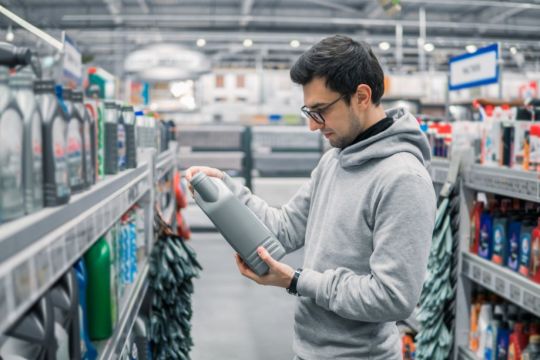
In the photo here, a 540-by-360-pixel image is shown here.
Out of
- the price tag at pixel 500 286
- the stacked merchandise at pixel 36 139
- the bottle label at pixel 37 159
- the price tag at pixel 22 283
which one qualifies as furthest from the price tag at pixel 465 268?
the price tag at pixel 22 283

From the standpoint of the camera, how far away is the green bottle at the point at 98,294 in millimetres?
1702

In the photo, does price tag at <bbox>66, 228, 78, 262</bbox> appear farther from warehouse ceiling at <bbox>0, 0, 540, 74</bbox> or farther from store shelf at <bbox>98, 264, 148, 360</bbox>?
warehouse ceiling at <bbox>0, 0, 540, 74</bbox>

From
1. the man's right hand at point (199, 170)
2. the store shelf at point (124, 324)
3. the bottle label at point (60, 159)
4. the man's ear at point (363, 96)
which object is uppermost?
the man's ear at point (363, 96)

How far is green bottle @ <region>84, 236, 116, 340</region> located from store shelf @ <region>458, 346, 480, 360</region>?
2.12m

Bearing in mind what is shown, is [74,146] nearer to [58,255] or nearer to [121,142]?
[58,255]

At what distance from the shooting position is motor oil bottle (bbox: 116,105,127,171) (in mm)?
2191

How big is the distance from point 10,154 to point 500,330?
8.62 feet

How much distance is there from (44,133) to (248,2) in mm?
13396

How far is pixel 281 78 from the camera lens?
14336 millimetres

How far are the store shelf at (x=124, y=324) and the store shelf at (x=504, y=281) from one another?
1649 mm

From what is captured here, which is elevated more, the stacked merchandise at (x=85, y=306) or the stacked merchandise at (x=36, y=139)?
the stacked merchandise at (x=36, y=139)

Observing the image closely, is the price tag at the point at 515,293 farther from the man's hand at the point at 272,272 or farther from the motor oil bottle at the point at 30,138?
the motor oil bottle at the point at 30,138

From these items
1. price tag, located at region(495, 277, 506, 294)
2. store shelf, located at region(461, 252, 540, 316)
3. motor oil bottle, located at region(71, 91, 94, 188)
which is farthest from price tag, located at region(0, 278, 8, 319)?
price tag, located at region(495, 277, 506, 294)

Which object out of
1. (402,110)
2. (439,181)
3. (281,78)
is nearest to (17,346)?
(402,110)
